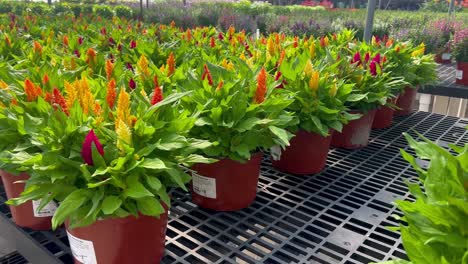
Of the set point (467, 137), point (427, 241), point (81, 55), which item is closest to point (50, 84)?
point (81, 55)

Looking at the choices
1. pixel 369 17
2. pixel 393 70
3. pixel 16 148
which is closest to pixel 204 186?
pixel 16 148

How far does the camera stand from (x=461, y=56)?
540 centimetres

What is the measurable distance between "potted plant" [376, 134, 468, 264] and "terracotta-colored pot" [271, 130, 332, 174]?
136 cm

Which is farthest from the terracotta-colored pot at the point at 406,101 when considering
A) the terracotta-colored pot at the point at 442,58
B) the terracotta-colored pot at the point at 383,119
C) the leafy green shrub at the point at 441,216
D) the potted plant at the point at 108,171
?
the terracotta-colored pot at the point at 442,58

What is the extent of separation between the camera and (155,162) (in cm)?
139

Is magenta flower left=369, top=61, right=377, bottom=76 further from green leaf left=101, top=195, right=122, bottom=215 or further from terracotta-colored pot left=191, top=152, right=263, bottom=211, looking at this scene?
green leaf left=101, top=195, right=122, bottom=215

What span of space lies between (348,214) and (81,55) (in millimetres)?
2037

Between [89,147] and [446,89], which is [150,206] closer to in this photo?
[89,147]

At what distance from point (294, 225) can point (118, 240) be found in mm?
812

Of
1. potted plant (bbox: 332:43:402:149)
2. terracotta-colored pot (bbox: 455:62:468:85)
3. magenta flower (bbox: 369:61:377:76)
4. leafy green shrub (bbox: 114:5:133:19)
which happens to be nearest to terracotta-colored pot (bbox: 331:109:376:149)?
potted plant (bbox: 332:43:402:149)

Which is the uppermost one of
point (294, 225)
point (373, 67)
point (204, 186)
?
point (373, 67)

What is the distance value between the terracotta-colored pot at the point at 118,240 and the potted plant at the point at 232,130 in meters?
0.44

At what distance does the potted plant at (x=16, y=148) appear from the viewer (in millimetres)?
1636

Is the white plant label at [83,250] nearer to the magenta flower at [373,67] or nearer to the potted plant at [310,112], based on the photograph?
the potted plant at [310,112]
